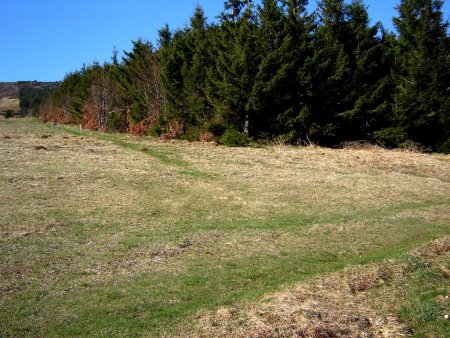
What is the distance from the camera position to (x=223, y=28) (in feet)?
117

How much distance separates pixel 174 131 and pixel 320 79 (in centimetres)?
1294

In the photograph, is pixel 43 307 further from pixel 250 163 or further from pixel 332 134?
pixel 332 134

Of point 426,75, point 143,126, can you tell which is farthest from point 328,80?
point 143,126

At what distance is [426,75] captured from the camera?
32.6 metres

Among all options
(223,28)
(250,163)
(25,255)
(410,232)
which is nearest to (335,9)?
(223,28)

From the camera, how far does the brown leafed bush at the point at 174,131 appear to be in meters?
38.3

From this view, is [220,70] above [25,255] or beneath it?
above

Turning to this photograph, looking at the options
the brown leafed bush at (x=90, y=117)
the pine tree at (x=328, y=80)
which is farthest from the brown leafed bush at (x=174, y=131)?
the brown leafed bush at (x=90, y=117)

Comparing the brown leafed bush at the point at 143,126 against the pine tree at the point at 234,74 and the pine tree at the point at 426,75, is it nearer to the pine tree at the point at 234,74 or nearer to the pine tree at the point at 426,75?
the pine tree at the point at 234,74

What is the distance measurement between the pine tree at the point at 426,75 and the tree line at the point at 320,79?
7cm

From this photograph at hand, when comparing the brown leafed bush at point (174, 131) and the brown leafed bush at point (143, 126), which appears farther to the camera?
the brown leafed bush at point (143, 126)

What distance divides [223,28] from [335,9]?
357 inches

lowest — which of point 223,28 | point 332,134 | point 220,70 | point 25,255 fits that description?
point 25,255

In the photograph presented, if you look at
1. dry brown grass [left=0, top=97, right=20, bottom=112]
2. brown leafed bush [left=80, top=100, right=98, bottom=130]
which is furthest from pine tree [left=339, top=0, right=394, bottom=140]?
dry brown grass [left=0, top=97, right=20, bottom=112]
